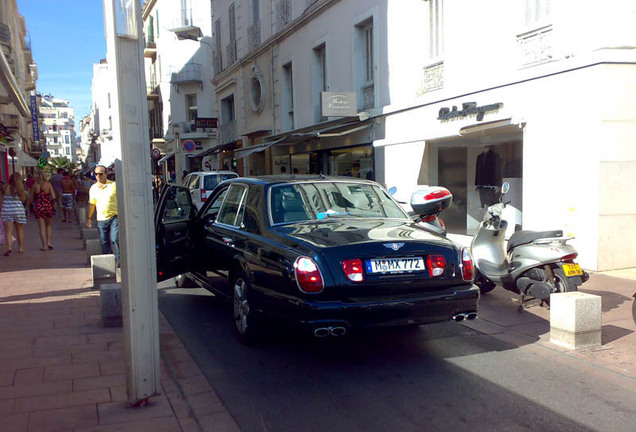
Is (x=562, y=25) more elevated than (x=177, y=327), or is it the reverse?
(x=562, y=25)

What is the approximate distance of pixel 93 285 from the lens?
791 centimetres

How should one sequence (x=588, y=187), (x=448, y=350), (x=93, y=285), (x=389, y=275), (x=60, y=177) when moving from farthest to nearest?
1. (x=60, y=177)
2. (x=588, y=187)
3. (x=93, y=285)
4. (x=448, y=350)
5. (x=389, y=275)

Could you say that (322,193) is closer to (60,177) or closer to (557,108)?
(557,108)

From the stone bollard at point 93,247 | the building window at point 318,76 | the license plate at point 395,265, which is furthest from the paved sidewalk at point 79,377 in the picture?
the building window at point 318,76

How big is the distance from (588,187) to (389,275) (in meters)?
5.69

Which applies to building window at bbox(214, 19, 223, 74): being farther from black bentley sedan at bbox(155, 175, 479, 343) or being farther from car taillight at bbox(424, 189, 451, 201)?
car taillight at bbox(424, 189, 451, 201)

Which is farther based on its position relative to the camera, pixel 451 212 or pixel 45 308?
pixel 451 212

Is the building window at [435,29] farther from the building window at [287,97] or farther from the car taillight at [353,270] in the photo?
the car taillight at [353,270]

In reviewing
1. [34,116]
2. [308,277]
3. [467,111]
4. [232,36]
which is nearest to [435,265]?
[308,277]

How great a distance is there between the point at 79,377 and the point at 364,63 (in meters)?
13.7

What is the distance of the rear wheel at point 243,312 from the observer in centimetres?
515

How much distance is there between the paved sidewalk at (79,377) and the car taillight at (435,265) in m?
1.96


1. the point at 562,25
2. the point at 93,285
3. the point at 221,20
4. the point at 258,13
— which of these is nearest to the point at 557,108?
the point at 562,25

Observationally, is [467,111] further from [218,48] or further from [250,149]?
[218,48]
